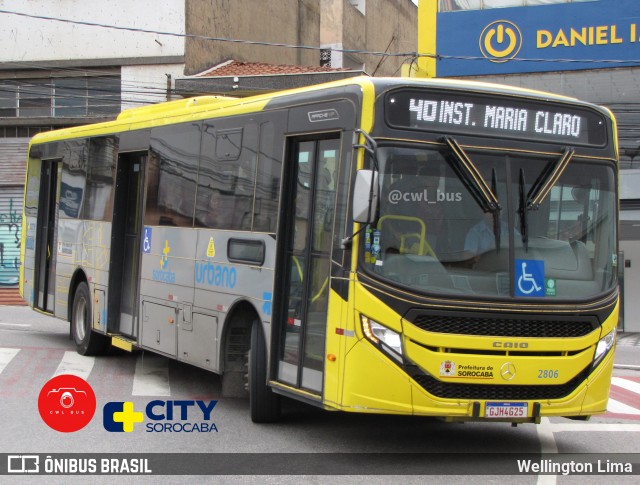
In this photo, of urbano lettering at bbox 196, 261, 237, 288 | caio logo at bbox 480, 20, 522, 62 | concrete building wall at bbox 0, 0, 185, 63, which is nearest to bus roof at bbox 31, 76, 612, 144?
urbano lettering at bbox 196, 261, 237, 288

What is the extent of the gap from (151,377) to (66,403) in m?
2.26

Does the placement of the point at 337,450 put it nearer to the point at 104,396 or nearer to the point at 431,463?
the point at 431,463

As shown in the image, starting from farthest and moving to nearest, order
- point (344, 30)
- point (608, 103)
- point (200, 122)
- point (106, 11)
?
1. point (344, 30)
2. point (106, 11)
3. point (608, 103)
4. point (200, 122)

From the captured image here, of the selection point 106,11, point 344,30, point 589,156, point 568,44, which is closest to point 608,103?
point 568,44

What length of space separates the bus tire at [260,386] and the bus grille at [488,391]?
1.99m

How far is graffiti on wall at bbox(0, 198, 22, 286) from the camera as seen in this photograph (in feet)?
87.7

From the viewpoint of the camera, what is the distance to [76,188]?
1436 cm

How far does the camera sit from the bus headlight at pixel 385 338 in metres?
7.74

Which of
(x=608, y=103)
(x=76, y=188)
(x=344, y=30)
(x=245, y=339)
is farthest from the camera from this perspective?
(x=344, y=30)

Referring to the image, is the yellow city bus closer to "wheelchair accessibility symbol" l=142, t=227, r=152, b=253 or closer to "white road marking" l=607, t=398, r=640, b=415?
"wheelchair accessibility symbol" l=142, t=227, r=152, b=253

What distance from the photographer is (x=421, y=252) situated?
7895 mm

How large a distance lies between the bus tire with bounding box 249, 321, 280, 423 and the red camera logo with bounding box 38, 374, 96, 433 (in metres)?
1.62

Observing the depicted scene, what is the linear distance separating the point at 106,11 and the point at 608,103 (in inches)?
522
